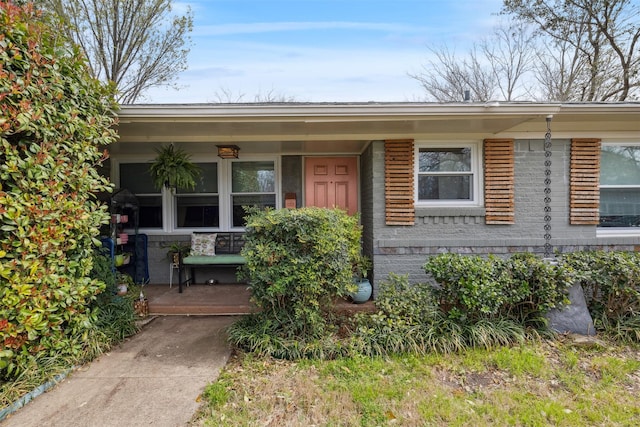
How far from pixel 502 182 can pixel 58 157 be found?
533 cm

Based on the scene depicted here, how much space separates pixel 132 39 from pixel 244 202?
7589 millimetres

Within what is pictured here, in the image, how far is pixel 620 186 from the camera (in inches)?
193

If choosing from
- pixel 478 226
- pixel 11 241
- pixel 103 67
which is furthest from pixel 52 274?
pixel 103 67

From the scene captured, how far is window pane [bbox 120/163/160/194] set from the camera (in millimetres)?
6035

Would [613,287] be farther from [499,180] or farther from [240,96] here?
[240,96]

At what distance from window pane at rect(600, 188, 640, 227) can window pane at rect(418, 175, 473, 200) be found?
7.21ft

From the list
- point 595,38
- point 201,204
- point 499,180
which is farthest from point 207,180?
point 595,38

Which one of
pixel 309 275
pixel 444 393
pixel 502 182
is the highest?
pixel 502 182

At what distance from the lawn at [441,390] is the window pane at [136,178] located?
4.24m

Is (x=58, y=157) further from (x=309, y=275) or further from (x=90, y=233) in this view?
(x=309, y=275)

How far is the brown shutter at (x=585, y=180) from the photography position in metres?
4.64

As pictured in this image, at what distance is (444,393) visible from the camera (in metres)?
2.69

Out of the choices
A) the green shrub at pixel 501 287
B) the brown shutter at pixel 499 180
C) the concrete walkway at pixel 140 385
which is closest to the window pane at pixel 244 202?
the concrete walkway at pixel 140 385

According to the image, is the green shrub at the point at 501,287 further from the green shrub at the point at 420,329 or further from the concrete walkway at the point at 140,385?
the concrete walkway at the point at 140,385
